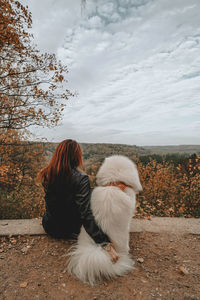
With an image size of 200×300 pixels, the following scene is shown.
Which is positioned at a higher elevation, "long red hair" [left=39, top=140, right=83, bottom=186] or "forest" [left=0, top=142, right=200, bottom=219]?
"long red hair" [left=39, top=140, right=83, bottom=186]

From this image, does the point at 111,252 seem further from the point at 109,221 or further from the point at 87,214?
the point at 87,214

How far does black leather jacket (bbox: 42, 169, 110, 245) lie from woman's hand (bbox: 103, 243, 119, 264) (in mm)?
55

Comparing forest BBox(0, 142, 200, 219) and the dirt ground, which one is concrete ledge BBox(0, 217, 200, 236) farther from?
forest BBox(0, 142, 200, 219)

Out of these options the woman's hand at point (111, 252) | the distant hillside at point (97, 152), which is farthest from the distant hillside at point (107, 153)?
the woman's hand at point (111, 252)

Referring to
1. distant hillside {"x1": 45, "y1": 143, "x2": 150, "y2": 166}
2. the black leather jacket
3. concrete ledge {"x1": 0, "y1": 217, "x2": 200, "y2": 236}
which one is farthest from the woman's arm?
concrete ledge {"x1": 0, "y1": 217, "x2": 200, "y2": 236}

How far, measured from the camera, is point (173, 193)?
17.7ft

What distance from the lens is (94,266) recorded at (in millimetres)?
1644

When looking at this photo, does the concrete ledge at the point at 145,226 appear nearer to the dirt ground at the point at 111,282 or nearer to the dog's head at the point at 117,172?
the dirt ground at the point at 111,282

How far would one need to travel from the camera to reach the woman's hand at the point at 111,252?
5.69ft

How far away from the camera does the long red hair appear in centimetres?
205

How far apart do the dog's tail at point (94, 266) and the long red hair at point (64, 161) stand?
0.83 metres

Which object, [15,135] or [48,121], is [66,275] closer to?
[48,121]

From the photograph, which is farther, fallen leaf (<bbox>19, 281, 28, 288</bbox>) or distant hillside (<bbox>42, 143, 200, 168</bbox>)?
distant hillside (<bbox>42, 143, 200, 168</bbox>)

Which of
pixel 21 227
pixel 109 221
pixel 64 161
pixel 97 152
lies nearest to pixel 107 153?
pixel 97 152
